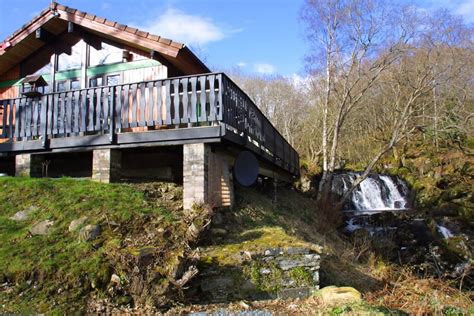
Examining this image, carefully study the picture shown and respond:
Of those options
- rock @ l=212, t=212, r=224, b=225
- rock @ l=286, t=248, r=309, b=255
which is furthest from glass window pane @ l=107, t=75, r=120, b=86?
rock @ l=286, t=248, r=309, b=255

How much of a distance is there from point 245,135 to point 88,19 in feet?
19.7

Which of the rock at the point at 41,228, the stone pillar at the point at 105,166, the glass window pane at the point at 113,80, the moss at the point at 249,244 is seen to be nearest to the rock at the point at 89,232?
the rock at the point at 41,228

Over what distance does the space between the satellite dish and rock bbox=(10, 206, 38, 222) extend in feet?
14.7

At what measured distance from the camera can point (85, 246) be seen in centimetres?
705

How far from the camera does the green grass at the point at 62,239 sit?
614cm

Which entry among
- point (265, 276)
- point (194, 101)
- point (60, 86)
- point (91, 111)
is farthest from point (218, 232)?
point (60, 86)

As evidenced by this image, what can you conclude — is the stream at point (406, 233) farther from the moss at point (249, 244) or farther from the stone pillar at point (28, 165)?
the stone pillar at point (28, 165)

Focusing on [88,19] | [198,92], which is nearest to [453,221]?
[198,92]

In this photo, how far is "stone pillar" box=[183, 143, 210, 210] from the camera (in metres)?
8.81

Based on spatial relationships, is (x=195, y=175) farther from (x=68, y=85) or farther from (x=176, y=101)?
(x=68, y=85)

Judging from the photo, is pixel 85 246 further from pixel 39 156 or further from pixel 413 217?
pixel 413 217

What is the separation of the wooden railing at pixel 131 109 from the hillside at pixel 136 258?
5.25ft

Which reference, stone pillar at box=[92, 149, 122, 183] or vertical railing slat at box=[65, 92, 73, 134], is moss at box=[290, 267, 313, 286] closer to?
stone pillar at box=[92, 149, 122, 183]

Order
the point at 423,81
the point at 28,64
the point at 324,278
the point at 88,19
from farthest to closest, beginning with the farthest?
the point at 423,81 < the point at 28,64 < the point at 88,19 < the point at 324,278
